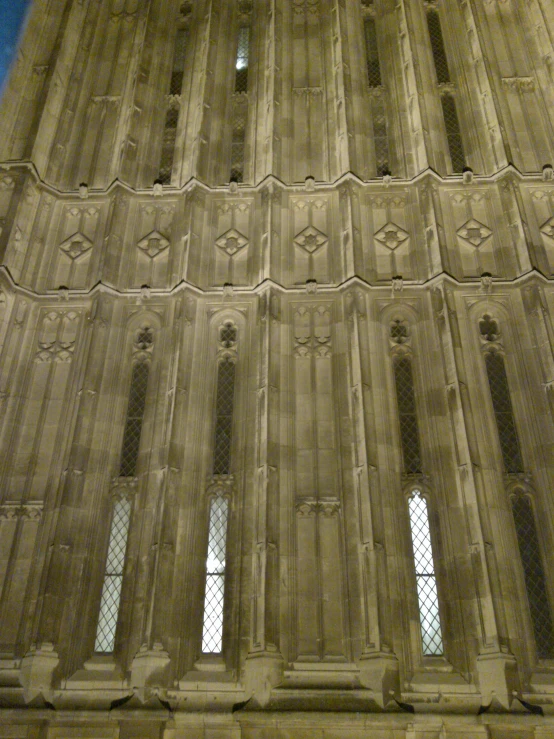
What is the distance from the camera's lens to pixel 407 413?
1323cm

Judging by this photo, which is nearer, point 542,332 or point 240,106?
point 542,332

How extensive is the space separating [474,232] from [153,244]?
656 centimetres

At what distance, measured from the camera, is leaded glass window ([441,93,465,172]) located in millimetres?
16391

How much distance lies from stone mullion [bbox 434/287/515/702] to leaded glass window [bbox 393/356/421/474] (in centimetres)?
70

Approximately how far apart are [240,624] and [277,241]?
7.43 m

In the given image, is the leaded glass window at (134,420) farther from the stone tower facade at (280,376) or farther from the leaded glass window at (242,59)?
the leaded glass window at (242,59)

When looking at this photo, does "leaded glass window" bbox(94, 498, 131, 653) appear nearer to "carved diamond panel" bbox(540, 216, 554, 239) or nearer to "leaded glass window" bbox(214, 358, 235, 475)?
"leaded glass window" bbox(214, 358, 235, 475)

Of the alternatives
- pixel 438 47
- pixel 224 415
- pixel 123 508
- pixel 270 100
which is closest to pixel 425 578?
pixel 224 415

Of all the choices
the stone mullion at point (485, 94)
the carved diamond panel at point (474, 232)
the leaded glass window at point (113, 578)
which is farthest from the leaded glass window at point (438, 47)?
the leaded glass window at point (113, 578)

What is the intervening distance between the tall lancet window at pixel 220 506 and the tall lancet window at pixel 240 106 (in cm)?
430

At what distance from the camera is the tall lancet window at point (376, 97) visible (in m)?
16.6

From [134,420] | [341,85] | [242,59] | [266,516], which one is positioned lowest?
[266,516]

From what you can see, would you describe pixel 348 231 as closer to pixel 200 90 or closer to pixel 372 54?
pixel 200 90

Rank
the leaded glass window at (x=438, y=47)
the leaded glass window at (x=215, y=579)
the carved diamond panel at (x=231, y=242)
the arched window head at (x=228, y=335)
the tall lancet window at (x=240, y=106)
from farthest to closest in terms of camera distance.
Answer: the leaded glass window at (x=438, y=47) → the tall lancet window at (x=240, y=106) → the carved diamond panel at (x=231, y=242) → the arched window head at (x=228, y=335) → the leaded glass window at (x=215, y=579)
